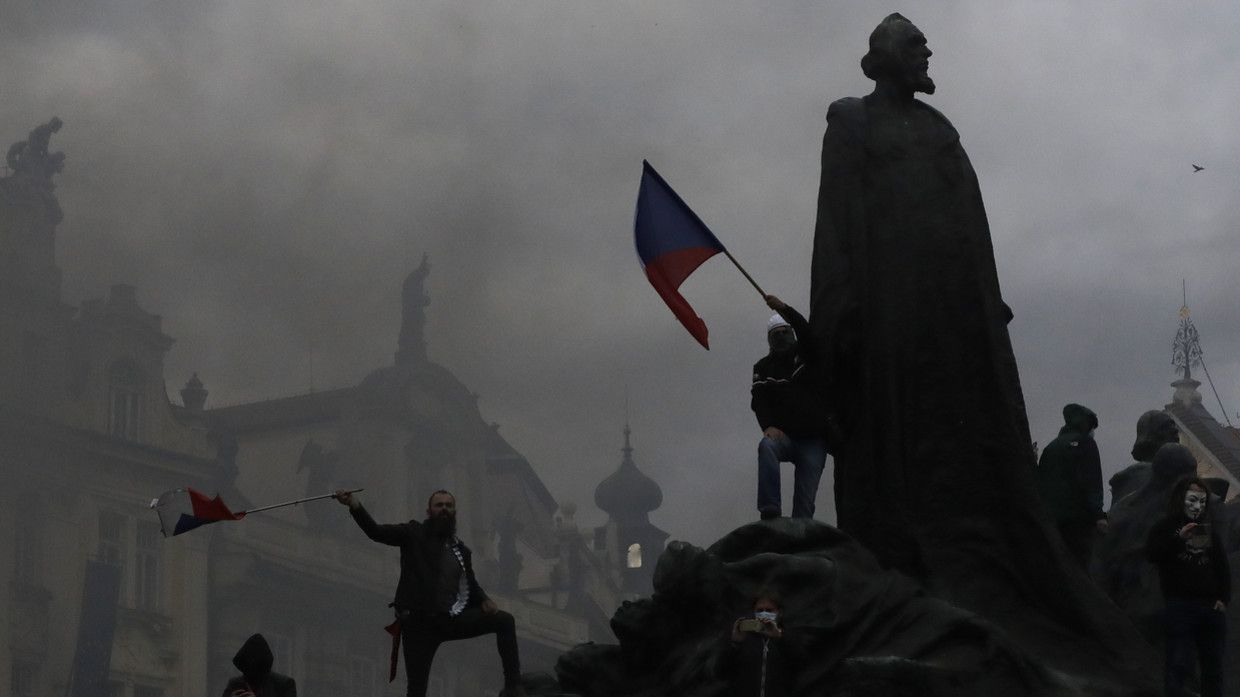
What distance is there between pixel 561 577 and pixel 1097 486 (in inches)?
2395

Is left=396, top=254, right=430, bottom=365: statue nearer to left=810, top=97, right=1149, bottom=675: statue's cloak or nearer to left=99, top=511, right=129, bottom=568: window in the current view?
left=99, top=511, right=129, bottom=568: window

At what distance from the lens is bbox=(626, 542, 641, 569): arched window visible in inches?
2911

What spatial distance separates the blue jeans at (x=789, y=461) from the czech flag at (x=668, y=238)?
1121 millimetres

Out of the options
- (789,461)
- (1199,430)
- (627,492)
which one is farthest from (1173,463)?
(627,492)

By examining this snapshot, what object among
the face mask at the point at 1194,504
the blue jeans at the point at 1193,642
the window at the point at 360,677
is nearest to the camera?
the blue jeans at the point at 1193,642

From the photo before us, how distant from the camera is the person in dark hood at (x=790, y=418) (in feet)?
39.1

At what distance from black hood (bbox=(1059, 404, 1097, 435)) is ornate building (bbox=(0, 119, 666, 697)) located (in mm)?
39368

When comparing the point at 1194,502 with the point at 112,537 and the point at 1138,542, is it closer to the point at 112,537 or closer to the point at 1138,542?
the point at 1138,542

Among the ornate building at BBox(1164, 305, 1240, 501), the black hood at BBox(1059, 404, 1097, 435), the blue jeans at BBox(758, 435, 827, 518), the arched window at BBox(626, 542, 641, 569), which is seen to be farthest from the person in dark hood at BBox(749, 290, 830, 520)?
the arched window at BBox(626, 542, 641, 569)

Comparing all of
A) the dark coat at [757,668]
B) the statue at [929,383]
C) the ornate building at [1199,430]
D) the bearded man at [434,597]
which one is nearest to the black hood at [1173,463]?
the statue at [929,383]

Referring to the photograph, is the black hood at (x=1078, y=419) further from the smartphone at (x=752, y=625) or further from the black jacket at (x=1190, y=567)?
the smartphone at (x=752, y=625)

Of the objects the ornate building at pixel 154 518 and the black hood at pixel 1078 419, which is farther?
the ornate building at pixel 154 518

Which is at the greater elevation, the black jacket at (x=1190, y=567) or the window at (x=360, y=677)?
the window at (x=360, y=677)

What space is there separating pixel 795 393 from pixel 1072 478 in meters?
1.72
